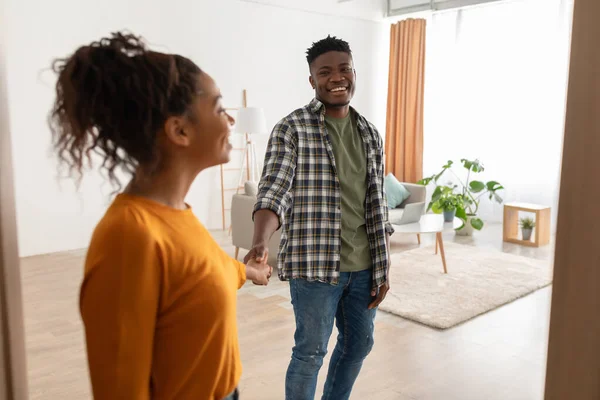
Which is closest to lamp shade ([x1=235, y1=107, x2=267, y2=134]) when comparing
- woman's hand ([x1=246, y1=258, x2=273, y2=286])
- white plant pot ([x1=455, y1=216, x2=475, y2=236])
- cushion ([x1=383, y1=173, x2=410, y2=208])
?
cushion ([x1=383, y1=173, x2=410, y2=208])

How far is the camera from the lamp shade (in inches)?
245

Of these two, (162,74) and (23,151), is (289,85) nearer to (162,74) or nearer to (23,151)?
(23,151)

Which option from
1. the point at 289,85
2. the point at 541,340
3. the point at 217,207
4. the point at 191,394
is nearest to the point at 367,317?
the point at 191,394

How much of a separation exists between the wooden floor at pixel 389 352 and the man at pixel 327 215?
848mm

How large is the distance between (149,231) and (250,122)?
5426 mm

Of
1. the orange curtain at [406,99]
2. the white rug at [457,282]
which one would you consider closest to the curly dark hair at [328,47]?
the white rug at [457,282]

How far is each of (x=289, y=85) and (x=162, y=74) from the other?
6610 mm

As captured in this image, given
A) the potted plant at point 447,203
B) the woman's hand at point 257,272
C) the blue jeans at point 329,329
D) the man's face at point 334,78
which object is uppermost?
the man's face at point 334,78

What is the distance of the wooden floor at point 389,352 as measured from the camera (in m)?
2.71

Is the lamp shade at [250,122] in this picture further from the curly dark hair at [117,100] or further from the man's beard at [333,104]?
the curly dark hair at [117,100]

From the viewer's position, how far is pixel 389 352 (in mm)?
3156

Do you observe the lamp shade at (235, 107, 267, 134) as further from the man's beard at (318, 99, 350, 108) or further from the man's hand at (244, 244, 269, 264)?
the man's hand at (244, 244, 269, 264)

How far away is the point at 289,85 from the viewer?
7402mm

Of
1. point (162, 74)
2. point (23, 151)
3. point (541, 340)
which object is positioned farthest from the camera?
point (23, 151)
